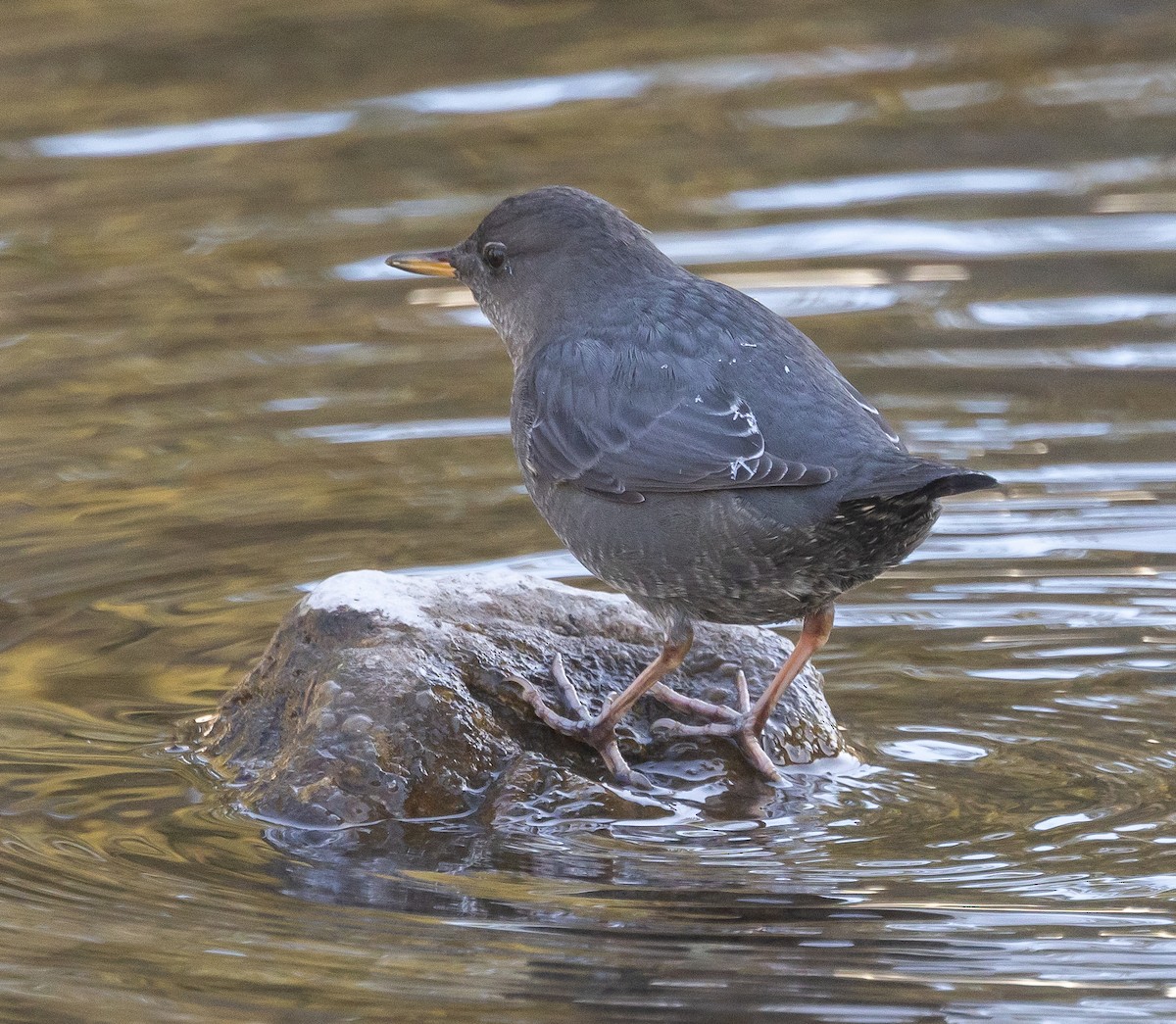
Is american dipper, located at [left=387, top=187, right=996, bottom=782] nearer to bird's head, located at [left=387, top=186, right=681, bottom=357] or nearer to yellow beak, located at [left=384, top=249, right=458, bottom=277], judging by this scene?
bird's head, located at [left=387, top=186, right=681, bottom=357]

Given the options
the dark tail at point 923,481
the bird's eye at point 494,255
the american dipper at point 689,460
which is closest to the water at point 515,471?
the american dipper at point 689,460

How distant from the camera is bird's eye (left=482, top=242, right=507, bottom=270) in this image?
5.69 m

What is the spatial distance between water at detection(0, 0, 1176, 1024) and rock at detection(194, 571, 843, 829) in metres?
0.15

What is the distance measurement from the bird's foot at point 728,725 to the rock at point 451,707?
4 centimetres

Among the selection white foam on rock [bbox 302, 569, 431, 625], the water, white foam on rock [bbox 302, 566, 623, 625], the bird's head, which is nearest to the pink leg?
the water

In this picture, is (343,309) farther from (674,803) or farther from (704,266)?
(674,803)

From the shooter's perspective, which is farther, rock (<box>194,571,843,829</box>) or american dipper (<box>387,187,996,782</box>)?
rock (<box>194,571,843,829</box>)

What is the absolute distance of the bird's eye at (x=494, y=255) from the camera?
569cm

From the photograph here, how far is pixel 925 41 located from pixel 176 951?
9301 millimetres

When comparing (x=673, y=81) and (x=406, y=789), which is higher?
(x=673, y=81)

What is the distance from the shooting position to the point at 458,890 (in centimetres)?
421

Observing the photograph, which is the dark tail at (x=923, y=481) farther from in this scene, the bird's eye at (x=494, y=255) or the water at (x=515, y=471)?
the bird's eye at (x=494, y=255)

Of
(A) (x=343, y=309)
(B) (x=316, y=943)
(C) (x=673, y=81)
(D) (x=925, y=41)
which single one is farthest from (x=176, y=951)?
(D) (x=925, y=41)

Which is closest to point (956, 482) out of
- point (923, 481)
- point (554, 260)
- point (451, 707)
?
point (923, 481)
